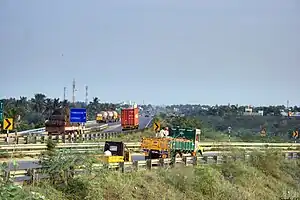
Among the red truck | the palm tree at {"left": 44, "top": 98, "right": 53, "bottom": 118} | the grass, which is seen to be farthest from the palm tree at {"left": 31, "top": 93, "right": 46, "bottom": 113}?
the grass

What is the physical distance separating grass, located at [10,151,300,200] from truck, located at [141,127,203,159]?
2687mm

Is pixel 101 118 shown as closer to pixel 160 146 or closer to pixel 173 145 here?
pixel 173 145

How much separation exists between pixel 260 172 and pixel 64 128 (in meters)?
26.9

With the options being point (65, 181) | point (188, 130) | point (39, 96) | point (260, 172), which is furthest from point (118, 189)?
point (39, 96)

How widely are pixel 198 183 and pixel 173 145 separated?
632 cm

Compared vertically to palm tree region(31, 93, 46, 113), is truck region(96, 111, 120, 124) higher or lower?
lower

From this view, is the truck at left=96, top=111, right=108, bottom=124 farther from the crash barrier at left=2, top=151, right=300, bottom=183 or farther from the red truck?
the crash barrier at left=2, top=151, right=300, bottom=183

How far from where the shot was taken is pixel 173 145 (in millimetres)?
33625

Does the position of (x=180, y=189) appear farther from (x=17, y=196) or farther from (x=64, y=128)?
(x=64, y=128)

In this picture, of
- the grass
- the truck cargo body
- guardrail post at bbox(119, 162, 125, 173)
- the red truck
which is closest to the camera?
the grass

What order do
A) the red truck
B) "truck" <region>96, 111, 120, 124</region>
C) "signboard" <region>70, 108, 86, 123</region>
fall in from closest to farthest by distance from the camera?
"signboard" <region>70, 108, 86, 123</region> < the red truck < "truck" <region>96, 111, 120, 124</region>

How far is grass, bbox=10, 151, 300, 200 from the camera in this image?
21.0m

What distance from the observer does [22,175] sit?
20156mm

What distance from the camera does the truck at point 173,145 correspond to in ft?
109
